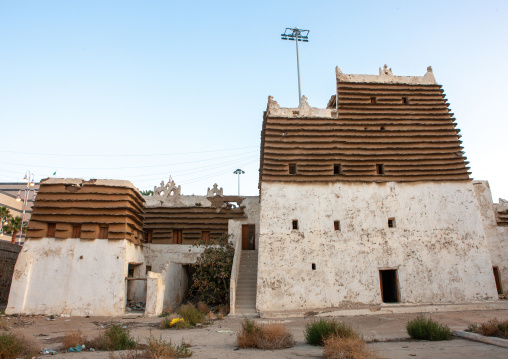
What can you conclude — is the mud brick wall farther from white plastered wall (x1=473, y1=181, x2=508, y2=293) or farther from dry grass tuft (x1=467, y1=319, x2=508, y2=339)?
white plastered wall (x1=473, y1=181, x2=508, y2=293)

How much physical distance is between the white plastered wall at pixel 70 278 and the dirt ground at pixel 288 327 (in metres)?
0.74

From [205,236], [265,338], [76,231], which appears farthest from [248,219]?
[265,338]

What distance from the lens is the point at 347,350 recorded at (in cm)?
721

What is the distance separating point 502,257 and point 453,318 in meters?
7.71

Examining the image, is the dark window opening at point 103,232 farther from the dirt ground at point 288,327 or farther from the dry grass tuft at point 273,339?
the dry grass tuft at point 273,339

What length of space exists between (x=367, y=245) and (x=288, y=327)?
599cm

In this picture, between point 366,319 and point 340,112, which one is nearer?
point 366,319

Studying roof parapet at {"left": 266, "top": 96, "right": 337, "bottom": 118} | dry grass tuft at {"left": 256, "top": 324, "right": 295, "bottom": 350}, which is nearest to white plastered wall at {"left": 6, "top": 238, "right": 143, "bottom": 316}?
roof parapet at {"left": 266, "top": 96, "right": 337, "bottom": 118}

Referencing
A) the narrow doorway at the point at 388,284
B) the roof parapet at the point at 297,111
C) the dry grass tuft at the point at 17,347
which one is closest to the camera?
the dry grass tuft at the point at 17,347

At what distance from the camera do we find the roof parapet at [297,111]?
18.5 meters

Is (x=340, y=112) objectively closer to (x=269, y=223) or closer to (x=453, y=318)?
(x=269, y=223)

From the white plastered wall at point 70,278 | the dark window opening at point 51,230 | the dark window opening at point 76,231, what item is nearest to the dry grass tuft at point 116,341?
the white plastered wall at point 70,278

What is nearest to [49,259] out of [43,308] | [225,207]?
[43,308]

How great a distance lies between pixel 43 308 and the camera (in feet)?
54.2
